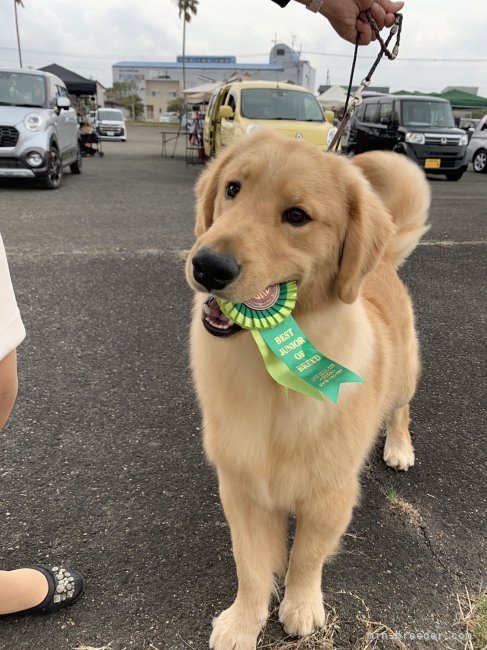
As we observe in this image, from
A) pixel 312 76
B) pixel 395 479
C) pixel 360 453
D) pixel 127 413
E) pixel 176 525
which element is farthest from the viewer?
pixel 312 76

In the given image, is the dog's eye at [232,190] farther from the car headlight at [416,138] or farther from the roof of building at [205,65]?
the roof of building at [205,65]

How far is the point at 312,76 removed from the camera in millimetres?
74625

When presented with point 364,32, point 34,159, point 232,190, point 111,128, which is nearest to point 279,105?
point 34,159

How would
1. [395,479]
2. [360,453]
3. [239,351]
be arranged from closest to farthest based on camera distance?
[239,351]
[360,453]
[395,479]

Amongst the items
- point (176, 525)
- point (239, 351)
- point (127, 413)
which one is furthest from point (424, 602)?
point (127, 413)

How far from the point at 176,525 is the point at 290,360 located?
112 centimetres

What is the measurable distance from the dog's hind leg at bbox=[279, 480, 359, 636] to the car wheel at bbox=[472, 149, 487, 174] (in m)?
18.3

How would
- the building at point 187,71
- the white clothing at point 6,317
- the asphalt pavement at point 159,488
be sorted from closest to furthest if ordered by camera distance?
the white clothing at point 6,317, the asphalt pavement at point 159,488, the building at point 187,71

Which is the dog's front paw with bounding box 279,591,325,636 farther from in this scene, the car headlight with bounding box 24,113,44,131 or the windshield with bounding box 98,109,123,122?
the windshield with bounding box 98,109,123,122

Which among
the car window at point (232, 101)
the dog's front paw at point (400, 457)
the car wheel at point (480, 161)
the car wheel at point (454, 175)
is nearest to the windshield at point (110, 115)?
the car wheel at point (480, 161)

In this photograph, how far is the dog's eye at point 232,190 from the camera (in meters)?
1.72

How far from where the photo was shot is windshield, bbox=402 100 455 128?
45.9 feet

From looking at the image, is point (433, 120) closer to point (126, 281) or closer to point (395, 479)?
point (126, 281)

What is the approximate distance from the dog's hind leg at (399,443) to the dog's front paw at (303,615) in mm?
964
